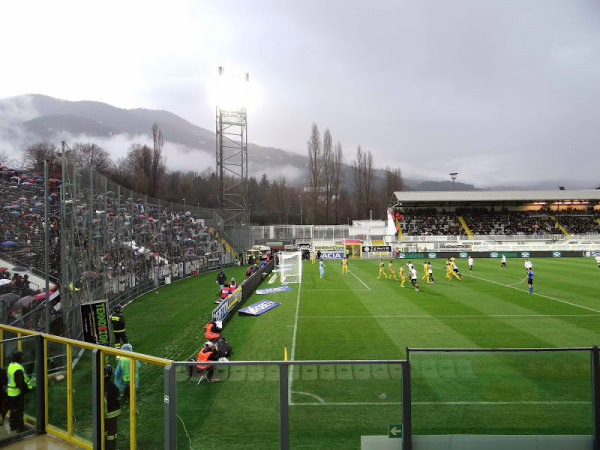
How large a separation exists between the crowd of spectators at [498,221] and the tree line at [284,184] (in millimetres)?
18608

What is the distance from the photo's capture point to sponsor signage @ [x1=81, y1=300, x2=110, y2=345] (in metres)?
10.1

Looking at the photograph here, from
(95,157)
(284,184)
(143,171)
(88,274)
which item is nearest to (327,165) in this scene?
(284,184)

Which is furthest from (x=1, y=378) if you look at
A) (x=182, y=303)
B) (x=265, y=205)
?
(x=265, y=205)

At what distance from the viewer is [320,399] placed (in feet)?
14.2

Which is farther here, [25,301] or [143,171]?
[143,171]

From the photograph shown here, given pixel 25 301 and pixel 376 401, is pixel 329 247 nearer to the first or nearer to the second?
pixel 25 301

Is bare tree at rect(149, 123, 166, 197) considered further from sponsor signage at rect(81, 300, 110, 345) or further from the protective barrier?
the protective barrier

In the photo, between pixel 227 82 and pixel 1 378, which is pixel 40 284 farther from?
pixel 227 82

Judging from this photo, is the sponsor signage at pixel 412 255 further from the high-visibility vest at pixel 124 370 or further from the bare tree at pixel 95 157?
the bare tree at pixel 95 157

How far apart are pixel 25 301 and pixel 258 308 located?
9837 millimetres

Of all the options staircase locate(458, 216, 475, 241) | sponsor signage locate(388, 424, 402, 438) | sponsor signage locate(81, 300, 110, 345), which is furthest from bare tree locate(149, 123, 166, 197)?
sponsor signage locate(388, 424, 402, 438)

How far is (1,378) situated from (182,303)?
1422 cm

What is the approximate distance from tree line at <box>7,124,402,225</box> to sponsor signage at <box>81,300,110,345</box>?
4759 centimetres

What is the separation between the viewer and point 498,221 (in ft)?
200
